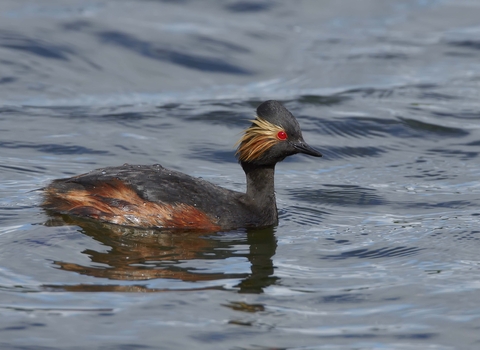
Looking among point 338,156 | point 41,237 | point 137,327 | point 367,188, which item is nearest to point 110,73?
point 338,156

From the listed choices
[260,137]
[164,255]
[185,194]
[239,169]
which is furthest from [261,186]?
[239,169]

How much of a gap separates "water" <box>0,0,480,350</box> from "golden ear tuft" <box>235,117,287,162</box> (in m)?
0.92

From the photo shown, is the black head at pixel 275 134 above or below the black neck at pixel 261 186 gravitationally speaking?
above

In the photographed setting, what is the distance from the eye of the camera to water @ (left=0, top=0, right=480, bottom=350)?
6.99 m

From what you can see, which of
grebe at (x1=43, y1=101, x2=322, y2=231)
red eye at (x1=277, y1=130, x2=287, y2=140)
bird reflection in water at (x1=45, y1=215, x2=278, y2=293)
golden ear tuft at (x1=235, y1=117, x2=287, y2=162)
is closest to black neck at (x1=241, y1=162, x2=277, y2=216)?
grebe at (x1=43, y1=101, x2=322, y2=231)

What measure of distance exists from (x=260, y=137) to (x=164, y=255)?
1.87 m

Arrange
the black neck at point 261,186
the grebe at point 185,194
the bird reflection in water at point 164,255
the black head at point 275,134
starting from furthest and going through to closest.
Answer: the black neck at point 261,186 < the black head at point 275,134 < the grebe at point 185,194 < the bird reflection in water at point 164,255

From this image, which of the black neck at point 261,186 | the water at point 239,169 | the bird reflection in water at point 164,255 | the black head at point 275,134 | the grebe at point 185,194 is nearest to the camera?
the water at point 239,169

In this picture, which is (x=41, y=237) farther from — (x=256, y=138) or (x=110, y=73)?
(x=110, y=73)

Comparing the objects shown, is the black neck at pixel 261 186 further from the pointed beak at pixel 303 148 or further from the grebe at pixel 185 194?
the pointed beak at pixel 303 148

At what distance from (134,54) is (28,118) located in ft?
13.3

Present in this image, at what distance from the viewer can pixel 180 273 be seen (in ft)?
25.8

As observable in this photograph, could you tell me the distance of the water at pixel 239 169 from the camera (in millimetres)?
6988

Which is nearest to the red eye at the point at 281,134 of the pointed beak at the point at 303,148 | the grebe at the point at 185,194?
the grebe at the point at 185,194
